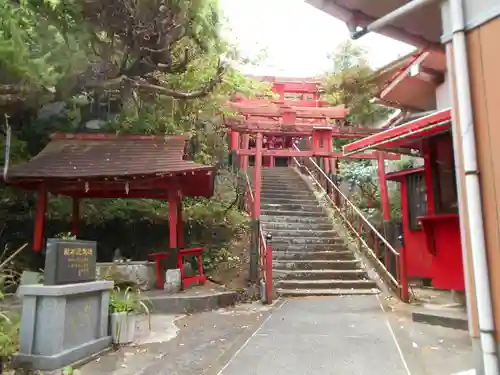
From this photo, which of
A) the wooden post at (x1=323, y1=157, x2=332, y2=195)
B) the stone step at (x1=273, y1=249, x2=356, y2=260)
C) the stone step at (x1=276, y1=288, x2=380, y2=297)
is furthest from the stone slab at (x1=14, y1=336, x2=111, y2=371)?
the wooden post at (x1=323, y1=157, x2=332, y2=195)

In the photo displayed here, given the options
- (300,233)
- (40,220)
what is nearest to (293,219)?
(300,233)

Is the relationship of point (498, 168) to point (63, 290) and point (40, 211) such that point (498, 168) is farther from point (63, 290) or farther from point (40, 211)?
point (40, 211)

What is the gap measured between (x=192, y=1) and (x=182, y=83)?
3.43 meters

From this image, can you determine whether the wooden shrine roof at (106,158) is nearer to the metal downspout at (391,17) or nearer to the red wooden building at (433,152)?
the red wooden building at (433,152)

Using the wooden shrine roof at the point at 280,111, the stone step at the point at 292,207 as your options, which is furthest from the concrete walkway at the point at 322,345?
the stone step at the point at 292,207

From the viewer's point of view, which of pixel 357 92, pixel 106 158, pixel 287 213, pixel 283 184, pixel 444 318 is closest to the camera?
pixel 444 318

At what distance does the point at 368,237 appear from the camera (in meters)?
11.8

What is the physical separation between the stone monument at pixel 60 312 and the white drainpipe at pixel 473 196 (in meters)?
3.86

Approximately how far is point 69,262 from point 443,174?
5.69 metres

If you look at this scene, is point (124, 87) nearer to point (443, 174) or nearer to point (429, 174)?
point (429, 174)

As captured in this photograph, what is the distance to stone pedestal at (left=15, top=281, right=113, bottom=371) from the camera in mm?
4199

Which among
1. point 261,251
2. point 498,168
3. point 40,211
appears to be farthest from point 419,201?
point 40,211

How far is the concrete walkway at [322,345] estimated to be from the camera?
423 centimetres

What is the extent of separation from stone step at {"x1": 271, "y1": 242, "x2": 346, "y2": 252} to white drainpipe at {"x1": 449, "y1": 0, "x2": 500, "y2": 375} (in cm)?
837
